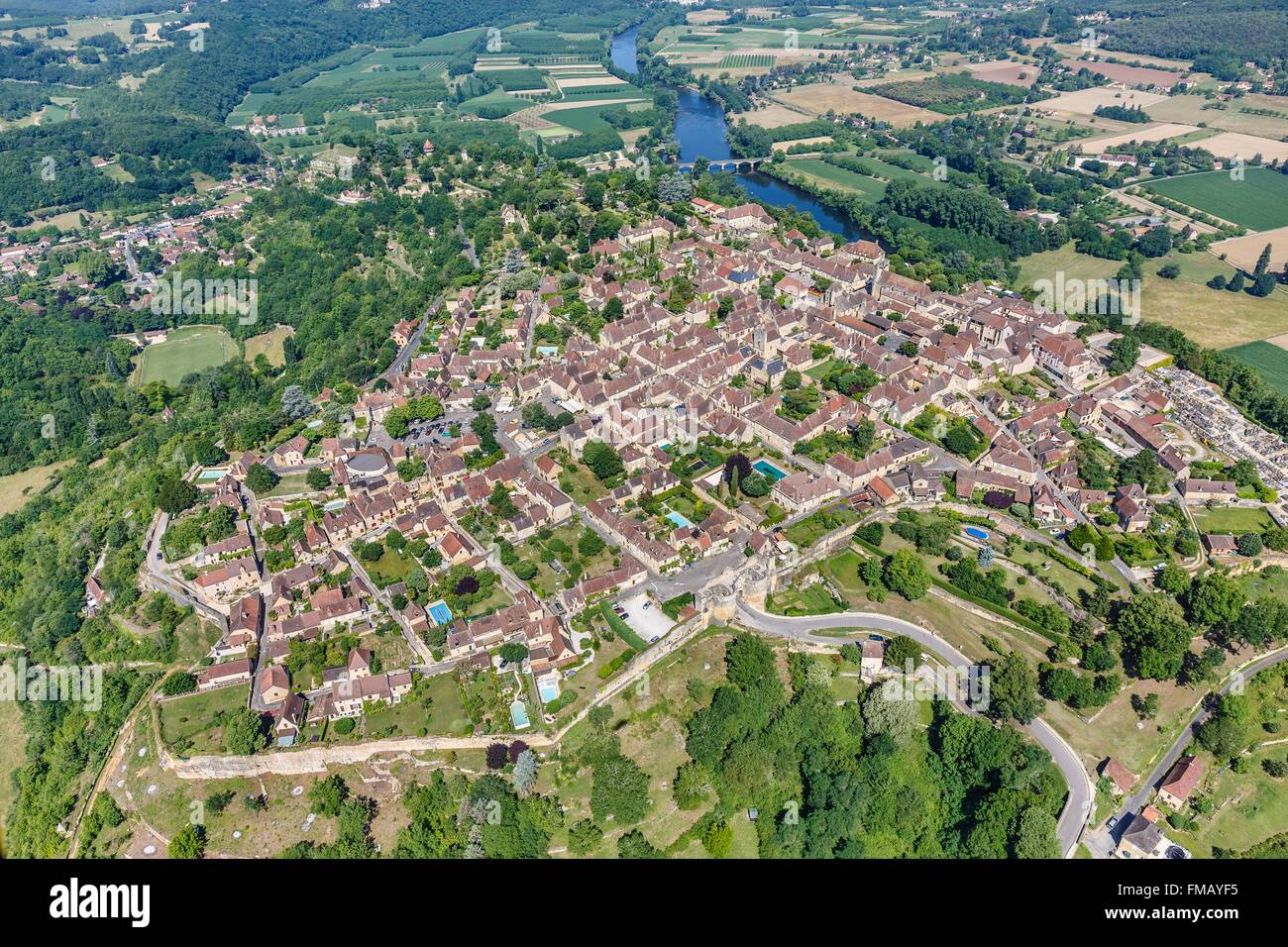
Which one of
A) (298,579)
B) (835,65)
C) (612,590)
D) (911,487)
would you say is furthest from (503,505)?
(835,65)

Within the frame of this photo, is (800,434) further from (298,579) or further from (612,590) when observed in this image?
(298,579)

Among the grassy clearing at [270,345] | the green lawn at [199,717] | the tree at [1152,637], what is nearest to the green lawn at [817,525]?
the tree at [1152,637]

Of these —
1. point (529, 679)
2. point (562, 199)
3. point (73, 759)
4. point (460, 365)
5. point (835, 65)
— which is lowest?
point (73, 759)

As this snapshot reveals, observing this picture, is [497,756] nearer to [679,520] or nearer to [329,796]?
[329,796]

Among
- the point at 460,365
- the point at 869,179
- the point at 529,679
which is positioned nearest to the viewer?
the point at 529,679

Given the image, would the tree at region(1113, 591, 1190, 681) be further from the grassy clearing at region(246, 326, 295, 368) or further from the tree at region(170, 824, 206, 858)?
the grassy clearing at region(246, 326, 295, 368)

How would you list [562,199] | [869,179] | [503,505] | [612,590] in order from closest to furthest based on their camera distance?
[612,590] → [503,505] → [562,199] → [869,179]
